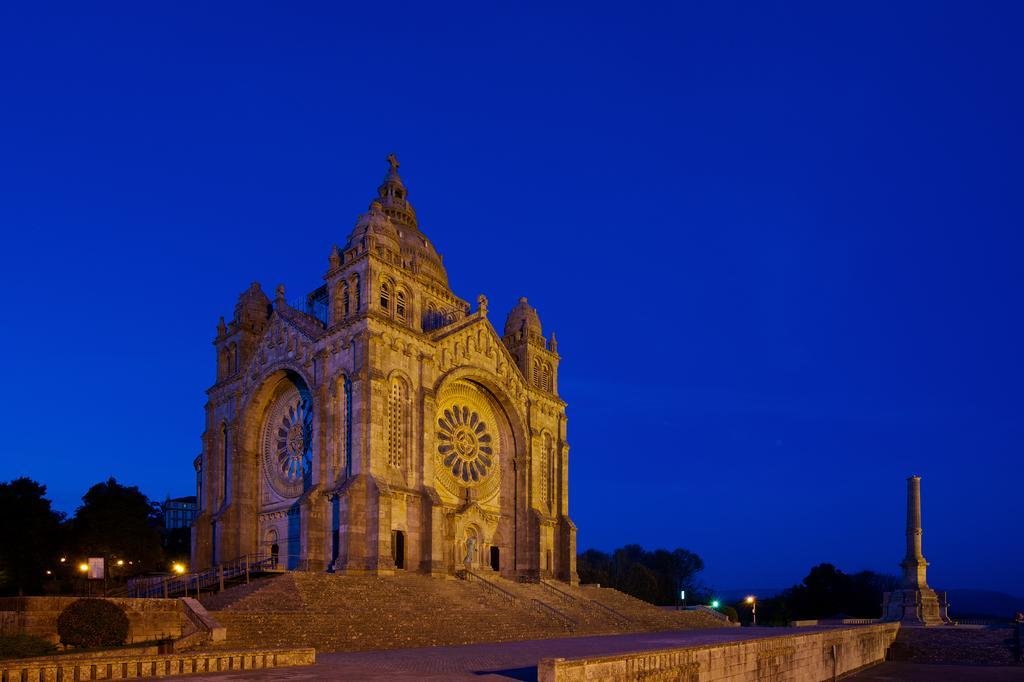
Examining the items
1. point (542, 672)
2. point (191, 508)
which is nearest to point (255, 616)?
point (542, 672)

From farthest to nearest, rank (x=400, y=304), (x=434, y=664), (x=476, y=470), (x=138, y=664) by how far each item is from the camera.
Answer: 1. (x=476, y=470)
2. (x=400, y=304)
3. (x=434, y=664)
4. (x=138, y=664)

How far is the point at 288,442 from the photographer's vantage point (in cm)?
4675

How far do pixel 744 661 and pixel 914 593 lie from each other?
32208 mm

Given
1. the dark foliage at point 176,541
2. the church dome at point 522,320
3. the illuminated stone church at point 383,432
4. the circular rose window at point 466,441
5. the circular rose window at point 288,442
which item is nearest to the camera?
the illuminated stone church at point 383,432

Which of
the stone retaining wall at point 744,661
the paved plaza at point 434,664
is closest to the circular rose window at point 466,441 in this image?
the paved plaza at point 434,664

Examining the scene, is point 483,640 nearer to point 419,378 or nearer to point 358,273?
point 419,378

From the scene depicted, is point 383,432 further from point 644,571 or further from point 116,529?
point 644,571

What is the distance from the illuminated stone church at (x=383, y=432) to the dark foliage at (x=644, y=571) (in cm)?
2763

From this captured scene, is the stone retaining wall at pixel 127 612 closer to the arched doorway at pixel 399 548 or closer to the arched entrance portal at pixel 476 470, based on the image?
the arched doorway at pixel 399 548

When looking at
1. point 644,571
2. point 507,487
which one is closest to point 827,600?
point 644,571

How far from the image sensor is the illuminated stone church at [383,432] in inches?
1590

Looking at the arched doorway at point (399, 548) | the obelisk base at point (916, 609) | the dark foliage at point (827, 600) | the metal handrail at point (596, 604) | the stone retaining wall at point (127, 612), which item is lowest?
the dark foliage at point (827, 600)

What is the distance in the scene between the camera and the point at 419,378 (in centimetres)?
4366

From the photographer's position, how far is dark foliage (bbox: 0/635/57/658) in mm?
16250
